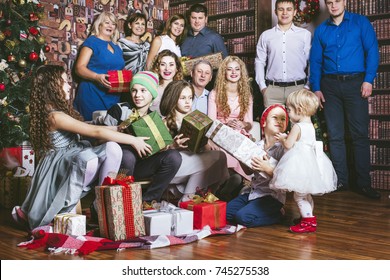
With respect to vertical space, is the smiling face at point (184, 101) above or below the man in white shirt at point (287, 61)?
below

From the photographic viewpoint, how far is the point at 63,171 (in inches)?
122

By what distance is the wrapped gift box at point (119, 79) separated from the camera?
163 inches

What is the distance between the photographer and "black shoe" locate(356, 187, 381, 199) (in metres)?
4.53

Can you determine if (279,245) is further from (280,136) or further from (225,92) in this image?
(225,92)

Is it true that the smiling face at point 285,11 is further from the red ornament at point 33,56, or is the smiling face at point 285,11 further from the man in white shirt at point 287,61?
the red ornament at point 33,56

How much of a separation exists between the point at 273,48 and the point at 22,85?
7.73 ft

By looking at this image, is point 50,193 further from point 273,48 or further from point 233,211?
point 273,48

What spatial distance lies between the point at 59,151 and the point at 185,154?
2.74ft

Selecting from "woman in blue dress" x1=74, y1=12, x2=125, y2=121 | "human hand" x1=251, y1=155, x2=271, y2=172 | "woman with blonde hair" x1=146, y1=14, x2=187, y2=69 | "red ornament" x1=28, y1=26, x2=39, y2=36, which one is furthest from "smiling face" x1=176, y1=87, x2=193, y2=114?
"red ornament" x1=28, y1=26, x2=39, y2=36

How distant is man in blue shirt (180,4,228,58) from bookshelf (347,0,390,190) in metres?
1.42

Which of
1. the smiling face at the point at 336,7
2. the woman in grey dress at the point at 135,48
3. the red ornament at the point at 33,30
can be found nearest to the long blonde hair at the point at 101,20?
the woman in grey dress at the point at 135,48

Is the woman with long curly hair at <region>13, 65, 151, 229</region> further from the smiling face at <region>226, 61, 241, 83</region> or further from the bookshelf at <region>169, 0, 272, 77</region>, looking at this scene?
the bookshelf at <region>169, 0, 272, 77</region>

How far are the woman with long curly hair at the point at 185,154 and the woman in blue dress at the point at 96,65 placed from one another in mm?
1139
